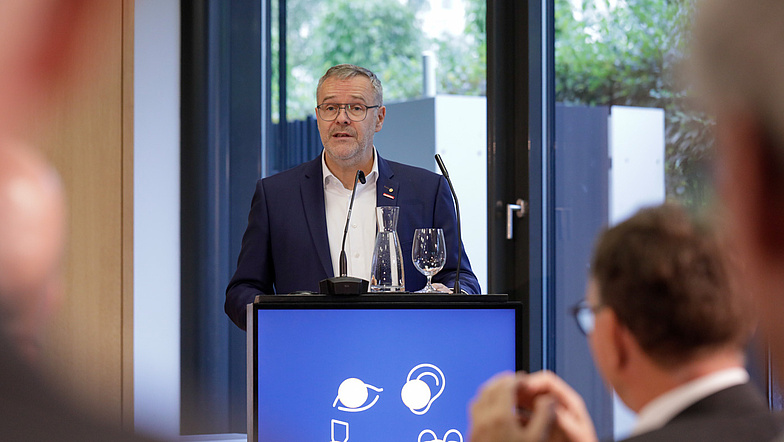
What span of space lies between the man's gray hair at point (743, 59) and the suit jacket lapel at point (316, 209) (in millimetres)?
2467

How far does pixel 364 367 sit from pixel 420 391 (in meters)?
0.14

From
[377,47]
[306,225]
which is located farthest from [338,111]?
[377,47]

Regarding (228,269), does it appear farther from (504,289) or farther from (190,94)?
(504,289)

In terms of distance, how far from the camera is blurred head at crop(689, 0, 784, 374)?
0.26 m

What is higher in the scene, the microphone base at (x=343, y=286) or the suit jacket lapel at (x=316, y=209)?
the suit jacket lapel at (x=316, y=209)

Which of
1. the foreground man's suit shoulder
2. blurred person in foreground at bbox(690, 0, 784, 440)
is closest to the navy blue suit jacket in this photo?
the foreground man's suit shoulder

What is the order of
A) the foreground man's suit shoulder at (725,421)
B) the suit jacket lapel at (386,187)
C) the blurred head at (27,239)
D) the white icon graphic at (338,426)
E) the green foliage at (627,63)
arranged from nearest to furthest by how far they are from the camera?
the blurred head at (27,239)
the foreground man's suit shoulder at (725,421)
the white icon graphic at (338,426)
the suit jacket lapel at (386,187)
the green foliage at (627,63)

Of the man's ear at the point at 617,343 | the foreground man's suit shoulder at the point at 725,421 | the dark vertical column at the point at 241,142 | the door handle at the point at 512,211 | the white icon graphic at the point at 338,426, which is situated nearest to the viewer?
the foreground man's suit shoulder at the point at 725,421

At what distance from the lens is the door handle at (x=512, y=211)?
13.1 ft

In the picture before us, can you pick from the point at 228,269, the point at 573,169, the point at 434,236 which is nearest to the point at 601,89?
the point at 573,169

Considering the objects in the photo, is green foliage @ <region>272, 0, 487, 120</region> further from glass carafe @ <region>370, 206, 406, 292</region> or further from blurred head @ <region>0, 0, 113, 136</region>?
blurred head @ <region>0, 0, 113, 136</region>

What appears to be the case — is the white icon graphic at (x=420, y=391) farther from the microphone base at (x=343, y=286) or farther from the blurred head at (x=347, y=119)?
the blurred head at (x=347, y=119)

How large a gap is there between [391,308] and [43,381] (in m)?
1.64

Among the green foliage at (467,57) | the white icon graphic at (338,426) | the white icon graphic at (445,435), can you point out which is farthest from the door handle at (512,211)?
the white icon graphic at (338,426)
